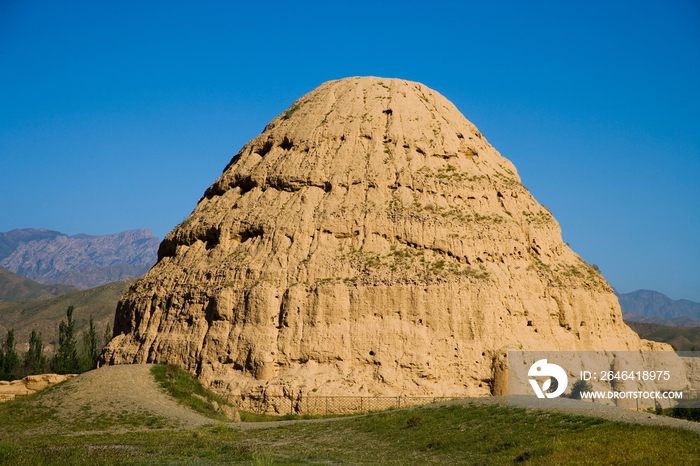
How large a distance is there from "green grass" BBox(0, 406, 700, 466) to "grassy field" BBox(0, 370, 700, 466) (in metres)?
0.03

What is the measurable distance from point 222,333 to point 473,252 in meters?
12.3

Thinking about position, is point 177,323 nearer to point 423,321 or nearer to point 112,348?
point 112,348

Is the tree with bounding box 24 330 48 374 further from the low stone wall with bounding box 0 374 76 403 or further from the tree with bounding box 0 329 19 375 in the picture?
the low stone wall with bounding box 0 374 76 403

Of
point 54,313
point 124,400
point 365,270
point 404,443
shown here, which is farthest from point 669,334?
point 404,443

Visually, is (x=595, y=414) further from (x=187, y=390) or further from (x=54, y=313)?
(x=54, y=313)

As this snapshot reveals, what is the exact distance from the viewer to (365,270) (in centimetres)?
3766

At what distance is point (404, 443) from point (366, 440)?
1.47 metres

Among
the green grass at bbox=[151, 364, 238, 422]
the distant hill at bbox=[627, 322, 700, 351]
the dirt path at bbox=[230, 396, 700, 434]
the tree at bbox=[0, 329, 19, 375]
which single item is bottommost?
the dirt path at bbox=[230, 396, 700, 434]

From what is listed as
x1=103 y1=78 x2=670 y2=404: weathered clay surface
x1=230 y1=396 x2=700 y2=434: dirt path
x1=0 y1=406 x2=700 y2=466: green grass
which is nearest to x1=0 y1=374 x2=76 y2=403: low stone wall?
x1=103 y1=78 x2=670 y2=404: weathered clay surface

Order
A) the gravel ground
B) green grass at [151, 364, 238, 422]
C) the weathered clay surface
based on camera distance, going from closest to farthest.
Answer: the gravel ground → green grass at [151, 364, 238, 422] → the weathered clay surface

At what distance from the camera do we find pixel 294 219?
4031cm

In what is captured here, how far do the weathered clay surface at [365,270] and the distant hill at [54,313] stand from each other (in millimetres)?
101955

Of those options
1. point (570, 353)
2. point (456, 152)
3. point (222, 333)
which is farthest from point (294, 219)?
point (570, 353)

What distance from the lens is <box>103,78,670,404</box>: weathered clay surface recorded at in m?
36.0
